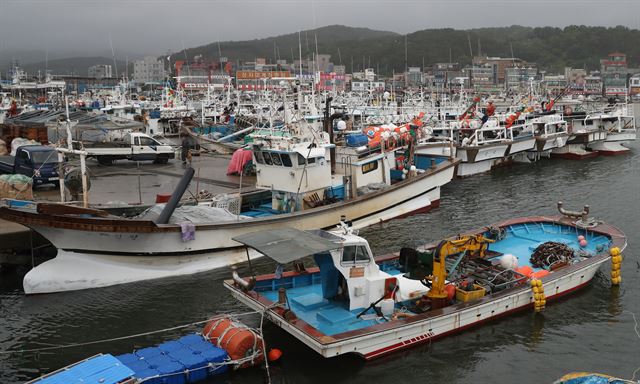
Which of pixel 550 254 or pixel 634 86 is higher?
pixel 634 86

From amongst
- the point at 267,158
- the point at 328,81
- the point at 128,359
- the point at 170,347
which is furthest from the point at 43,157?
the point at 328,81

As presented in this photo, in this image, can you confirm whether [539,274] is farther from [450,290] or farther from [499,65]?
[499,65]

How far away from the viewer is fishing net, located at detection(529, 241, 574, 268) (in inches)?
681

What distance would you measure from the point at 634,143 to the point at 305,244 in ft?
180

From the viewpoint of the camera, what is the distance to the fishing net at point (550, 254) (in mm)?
17297

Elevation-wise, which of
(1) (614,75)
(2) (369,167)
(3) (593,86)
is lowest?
(2) (369,167)

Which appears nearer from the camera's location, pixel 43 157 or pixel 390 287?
pixel 390 287

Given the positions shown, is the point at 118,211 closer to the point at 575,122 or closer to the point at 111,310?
the point at 111,310

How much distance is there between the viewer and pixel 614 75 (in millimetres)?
173500

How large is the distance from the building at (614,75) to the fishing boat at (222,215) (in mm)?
139365

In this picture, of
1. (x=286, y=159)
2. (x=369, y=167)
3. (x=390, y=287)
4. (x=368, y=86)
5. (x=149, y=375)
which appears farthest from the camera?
(x=368, y=86)

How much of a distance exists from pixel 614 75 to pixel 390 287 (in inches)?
7266

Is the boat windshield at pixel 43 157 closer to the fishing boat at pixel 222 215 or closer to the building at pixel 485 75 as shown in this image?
the fishing boat at pixel 222 215

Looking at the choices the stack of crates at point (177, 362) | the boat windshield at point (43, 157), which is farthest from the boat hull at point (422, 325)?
the boat windshield at point (43, 157)
